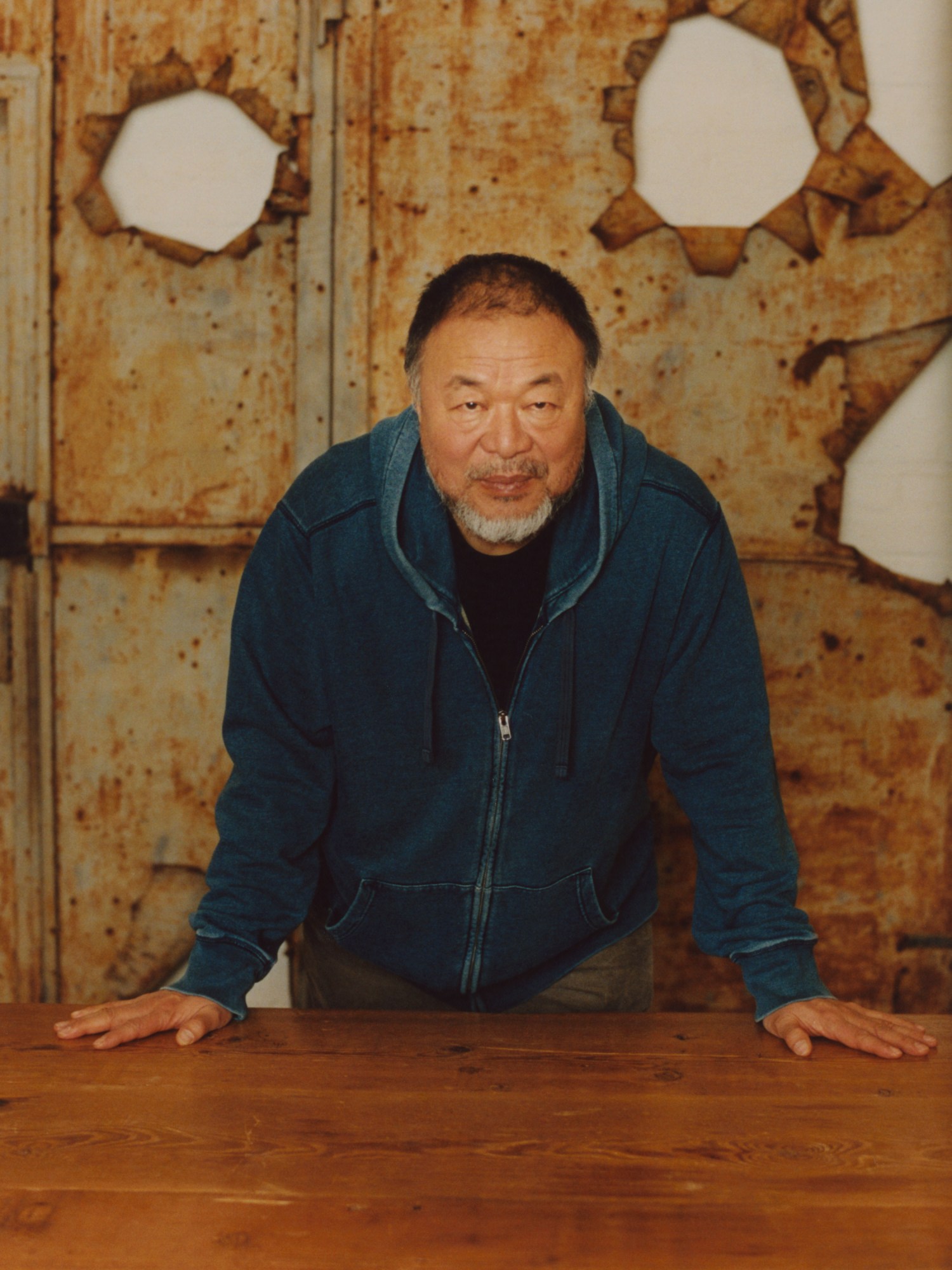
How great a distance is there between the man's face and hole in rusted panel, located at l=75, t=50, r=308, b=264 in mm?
1119

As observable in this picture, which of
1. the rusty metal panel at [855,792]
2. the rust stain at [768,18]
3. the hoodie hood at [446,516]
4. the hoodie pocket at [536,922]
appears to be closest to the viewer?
the hoodie hood at [446,516]

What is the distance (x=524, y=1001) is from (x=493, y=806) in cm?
39

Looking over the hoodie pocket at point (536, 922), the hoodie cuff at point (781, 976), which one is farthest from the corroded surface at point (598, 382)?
the hoodie cuff at point (781, 976)

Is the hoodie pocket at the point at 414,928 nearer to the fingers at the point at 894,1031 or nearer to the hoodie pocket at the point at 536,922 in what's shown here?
the hoodie pocket at the point at 536,922

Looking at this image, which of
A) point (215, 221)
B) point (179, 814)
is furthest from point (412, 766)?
point (215, 221)

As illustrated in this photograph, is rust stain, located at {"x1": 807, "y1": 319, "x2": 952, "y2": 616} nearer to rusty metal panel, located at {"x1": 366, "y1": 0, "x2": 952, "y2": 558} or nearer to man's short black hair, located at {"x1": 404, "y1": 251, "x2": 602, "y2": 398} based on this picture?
rusty metal panel, located at {"x1": 366, "y1": 0, "x2": 952, "y2": 558}

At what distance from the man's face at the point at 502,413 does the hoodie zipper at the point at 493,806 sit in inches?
6.5

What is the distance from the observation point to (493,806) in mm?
1647

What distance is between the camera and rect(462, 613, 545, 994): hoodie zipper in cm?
162

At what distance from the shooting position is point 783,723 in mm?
2555

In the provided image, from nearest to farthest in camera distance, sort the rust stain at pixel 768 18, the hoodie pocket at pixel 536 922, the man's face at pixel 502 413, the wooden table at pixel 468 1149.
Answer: the wooden table at pixel 468 1149
the man's face at pixel 502 413
the hoodie pocket at pixel 536 922
the rust stain at pixel 768 18

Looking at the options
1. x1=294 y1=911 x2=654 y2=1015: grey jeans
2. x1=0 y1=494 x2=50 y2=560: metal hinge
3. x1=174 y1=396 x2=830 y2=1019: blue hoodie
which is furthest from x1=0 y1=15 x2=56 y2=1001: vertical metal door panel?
x1=174 y1=396 x2=830 y2=1019: blue hoodie

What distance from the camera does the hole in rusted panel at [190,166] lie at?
2.45 meters

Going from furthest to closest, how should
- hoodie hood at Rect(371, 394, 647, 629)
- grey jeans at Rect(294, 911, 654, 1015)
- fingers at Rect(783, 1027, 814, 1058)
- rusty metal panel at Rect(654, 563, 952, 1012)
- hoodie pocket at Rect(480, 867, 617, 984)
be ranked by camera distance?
rusty metal panel at Rect(654, 563, 952, 1012) < grey jeans at Rect(294, 911, 654, 1015) < hoodie pocket at Rect(480, 867, 617, 984) < hoodie hood at Rect(371, 394, 647, 629) < fingers at Rect(783, 1027, 814, 1058)
